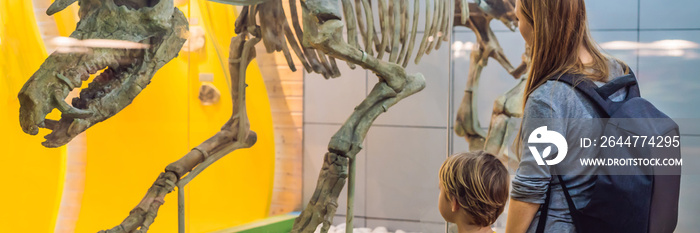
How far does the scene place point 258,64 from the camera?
3.21 m

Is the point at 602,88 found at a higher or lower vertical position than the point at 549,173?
higher

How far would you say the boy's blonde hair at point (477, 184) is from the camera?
1513 mm

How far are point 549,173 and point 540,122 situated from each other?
0.39ft

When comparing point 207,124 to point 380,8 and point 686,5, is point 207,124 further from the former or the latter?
point 686,5

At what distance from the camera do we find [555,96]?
137 cm

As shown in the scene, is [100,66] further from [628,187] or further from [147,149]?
[628,187]

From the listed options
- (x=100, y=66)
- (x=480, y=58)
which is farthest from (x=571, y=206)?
(x=480, y=58)

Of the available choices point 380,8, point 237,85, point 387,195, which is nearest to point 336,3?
point 380,8

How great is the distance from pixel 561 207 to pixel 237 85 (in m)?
2.10

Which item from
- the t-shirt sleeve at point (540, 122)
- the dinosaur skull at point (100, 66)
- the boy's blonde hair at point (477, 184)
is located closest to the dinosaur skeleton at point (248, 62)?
the dinosaur skull at point (100, 66)

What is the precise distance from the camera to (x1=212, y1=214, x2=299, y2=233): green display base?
3078 mm

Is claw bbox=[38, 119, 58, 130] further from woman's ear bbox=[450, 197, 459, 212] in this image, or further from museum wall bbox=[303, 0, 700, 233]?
museum wall bbox=[303, 0, 700, 233]
